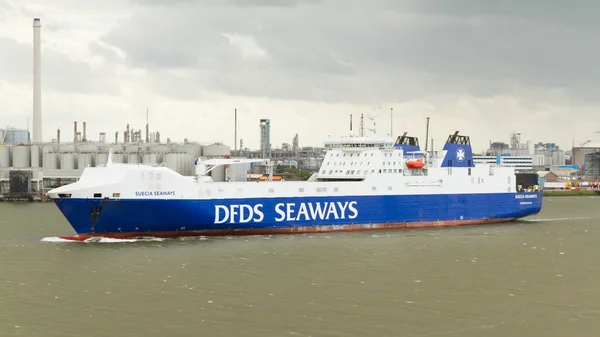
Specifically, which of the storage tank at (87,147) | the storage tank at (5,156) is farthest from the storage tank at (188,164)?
the storage tank at (5,156)

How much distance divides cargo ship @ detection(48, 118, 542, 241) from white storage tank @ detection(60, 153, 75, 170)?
190ft

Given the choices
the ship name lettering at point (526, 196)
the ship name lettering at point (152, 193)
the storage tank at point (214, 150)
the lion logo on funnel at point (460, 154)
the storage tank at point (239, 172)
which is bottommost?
the ship name lettering at point (526, 196)

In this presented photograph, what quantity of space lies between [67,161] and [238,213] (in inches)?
2485

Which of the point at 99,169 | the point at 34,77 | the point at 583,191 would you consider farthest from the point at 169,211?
the point at 583,191

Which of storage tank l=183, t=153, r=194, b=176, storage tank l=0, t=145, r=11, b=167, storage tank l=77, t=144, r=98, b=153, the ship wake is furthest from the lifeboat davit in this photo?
storage tank l=0, t=145, r=11, b=167

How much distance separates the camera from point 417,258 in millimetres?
28297

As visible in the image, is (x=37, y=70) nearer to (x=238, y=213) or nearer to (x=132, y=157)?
(x=132, y=157)

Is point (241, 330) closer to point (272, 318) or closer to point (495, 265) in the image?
point (272, 318)

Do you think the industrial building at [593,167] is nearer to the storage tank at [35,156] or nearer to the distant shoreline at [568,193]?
the distant shoreline at [568,193]

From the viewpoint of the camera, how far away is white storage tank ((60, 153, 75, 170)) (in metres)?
90.4

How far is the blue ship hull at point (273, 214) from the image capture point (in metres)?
32.0

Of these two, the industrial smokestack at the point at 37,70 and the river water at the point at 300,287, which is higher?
the industrial smokestack at the point at 37,70

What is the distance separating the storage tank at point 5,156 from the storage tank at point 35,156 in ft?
14.6

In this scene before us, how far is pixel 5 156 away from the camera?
94.8 m
